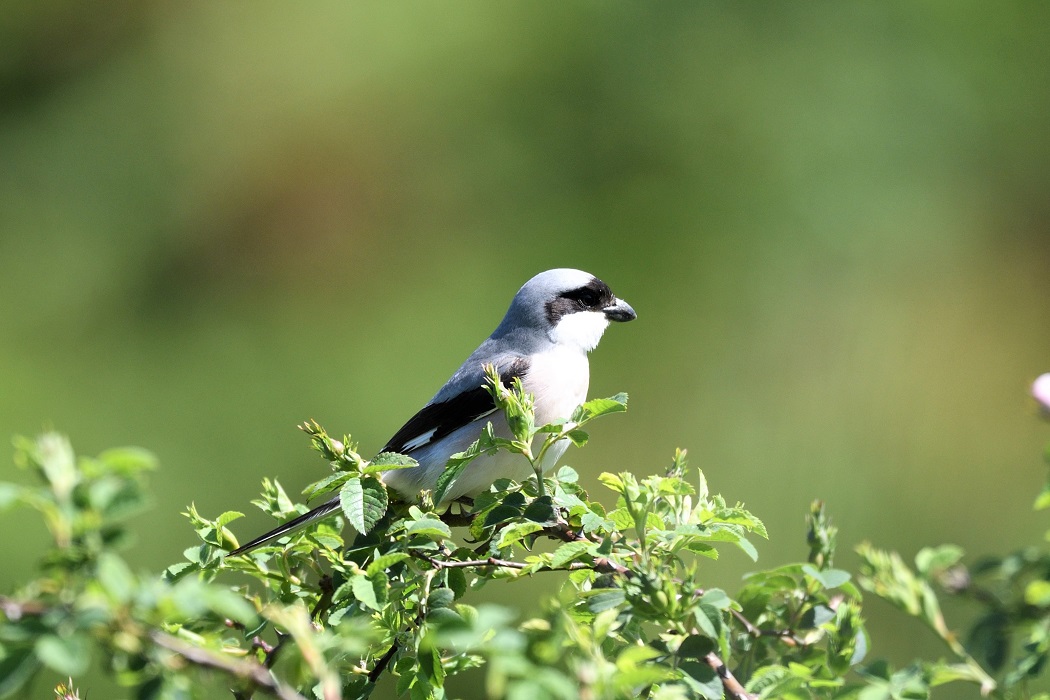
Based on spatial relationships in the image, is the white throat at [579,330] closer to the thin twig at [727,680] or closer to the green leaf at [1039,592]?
the thin twig at [727,680]

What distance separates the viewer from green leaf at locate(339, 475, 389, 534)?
1548mm

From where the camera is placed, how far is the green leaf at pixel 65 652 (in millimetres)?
804

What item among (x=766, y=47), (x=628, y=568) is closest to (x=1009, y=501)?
(x=766, y=47)

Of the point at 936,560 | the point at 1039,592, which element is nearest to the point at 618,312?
the point at 936,560

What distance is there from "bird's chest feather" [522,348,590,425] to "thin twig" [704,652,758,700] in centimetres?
164

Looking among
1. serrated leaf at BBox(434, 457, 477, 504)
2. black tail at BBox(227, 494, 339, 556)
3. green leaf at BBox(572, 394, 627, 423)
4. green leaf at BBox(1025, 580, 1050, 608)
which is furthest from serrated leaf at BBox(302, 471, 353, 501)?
green leaf at BBox(1025, 580, 1050, 608)

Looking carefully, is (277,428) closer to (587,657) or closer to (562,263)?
(562,263)

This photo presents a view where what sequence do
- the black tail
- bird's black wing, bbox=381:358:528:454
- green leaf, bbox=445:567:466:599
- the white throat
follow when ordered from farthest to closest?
the white throat < bird's black wing, bbox=381:358:528:454 < the black tail < green leaf, bbox=445:567:466:599

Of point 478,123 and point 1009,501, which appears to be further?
point 478,123

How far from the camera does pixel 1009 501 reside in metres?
4.39

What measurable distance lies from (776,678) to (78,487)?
2.68 ft

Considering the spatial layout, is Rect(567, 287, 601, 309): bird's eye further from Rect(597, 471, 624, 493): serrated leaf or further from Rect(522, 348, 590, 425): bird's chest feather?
Rect(597, 471, 624, 493): serrated leaf

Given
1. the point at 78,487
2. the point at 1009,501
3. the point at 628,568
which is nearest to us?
the point at 78,487

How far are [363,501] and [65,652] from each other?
2.51 feet
